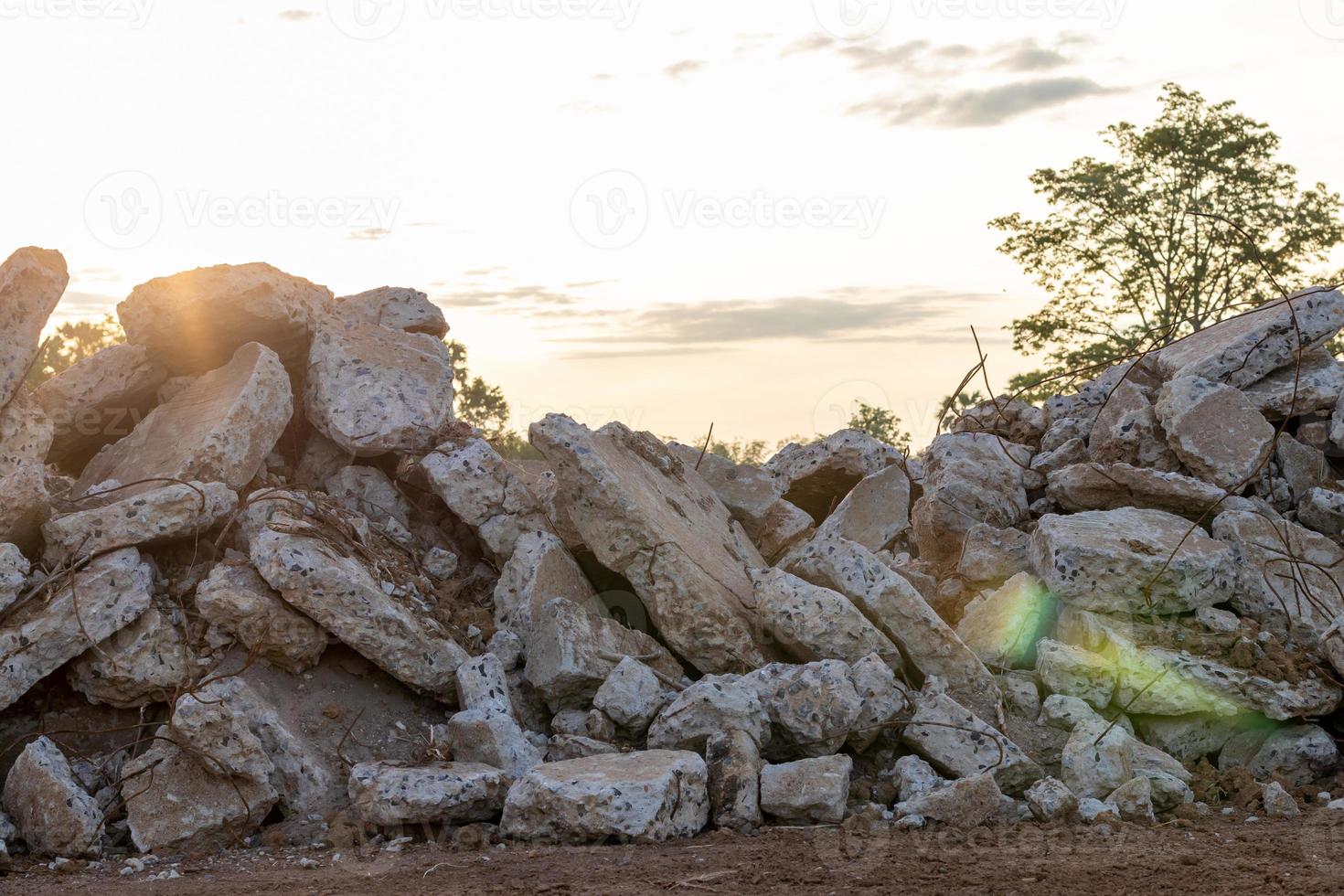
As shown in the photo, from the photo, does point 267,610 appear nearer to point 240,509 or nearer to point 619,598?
point 240,509

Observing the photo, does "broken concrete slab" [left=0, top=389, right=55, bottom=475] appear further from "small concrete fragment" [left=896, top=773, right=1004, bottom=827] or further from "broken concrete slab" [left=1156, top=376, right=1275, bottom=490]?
"broken concrete slab" [left=1156, top=376, right=1275, bottom=490]

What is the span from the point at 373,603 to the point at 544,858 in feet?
6.94

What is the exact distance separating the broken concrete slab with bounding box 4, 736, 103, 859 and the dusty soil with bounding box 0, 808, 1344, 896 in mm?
206

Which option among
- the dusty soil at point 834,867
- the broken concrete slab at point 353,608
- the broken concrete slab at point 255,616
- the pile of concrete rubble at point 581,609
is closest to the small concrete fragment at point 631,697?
the pile of concrete rubble at point 581,609

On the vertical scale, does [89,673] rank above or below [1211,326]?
below

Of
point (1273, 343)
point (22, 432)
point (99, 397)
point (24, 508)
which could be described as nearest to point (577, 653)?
point (24, 508)

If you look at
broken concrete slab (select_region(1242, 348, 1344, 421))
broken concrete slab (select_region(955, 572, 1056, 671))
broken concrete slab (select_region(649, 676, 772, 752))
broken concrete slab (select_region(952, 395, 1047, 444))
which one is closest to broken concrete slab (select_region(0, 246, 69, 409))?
broken concrete slab (select_region(649, 676, 772, 752))

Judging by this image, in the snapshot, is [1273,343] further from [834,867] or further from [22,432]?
[22,432]

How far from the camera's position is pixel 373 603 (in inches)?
291

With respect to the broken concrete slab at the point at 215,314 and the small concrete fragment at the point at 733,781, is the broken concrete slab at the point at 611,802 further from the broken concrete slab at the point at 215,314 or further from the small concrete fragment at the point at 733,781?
the broken concrete slab at the point at 215,314

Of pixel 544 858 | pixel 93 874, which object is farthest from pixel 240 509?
pixel 544 858

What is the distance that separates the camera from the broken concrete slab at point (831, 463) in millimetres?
10961

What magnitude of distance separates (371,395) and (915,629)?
4.04 m

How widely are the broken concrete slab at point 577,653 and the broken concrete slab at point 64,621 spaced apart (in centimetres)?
226
